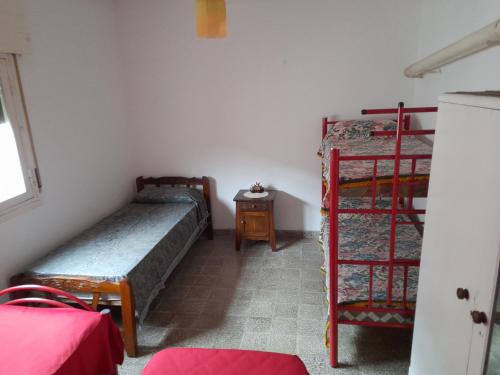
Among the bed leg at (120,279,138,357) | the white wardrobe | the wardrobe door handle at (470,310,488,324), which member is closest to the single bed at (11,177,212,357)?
the bed leg at (120,279,138,357)

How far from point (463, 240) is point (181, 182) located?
3.20 meters

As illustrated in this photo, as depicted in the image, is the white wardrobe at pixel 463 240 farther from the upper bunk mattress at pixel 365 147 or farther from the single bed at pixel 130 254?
the single bed at pixel 130 254

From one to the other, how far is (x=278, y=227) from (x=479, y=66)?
2.48 metres

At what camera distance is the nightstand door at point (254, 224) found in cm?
363

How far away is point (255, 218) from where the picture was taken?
366 cm

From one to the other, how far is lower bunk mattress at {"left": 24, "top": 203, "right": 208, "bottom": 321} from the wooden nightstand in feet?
1.49

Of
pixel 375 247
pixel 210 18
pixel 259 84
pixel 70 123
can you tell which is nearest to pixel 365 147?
pixel 375 247

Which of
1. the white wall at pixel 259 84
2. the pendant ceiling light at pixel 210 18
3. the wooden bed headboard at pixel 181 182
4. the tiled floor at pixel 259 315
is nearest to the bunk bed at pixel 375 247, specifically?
the tiled floor at pixel 259 315

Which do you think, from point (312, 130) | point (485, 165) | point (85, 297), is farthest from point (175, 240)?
point (485, 165)

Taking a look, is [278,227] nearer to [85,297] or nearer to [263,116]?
[263,116]

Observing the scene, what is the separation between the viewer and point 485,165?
1.01 metres

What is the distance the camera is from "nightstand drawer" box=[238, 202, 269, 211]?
3578 mm

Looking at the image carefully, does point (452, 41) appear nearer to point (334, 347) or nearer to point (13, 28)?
point (334, 347)

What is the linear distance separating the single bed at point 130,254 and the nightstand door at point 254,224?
18.5 inches
